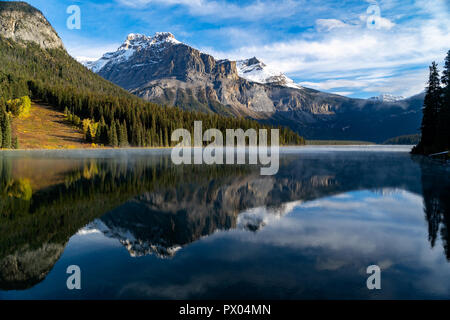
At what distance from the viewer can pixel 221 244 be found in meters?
12.0

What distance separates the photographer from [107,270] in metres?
9.45

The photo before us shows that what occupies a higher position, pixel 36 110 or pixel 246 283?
pixel 36 110

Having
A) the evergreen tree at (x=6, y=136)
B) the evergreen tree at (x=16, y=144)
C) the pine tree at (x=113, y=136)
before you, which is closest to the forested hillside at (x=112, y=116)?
the pine tree at (x=113, y=136)

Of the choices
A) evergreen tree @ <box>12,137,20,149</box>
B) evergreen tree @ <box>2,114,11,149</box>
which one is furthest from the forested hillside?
evergreen tree @ <box>2,114,11,149</box>

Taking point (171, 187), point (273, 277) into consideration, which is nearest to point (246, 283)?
point (273, 277)

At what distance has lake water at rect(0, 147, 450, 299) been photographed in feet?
27.1

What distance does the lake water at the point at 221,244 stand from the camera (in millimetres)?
8258

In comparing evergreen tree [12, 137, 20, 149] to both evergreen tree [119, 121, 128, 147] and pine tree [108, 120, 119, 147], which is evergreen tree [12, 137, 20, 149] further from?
evergreen tree [119, 121, 128, 147]

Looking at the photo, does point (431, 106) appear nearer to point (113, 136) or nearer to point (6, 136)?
point (113, 136)

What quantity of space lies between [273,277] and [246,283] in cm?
91

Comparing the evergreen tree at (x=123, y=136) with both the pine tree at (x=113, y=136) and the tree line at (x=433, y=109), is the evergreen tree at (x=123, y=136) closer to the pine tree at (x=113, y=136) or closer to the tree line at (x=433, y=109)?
the pine tree at (x=113, y=136)

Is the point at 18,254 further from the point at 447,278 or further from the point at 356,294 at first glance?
the point at 447,278
